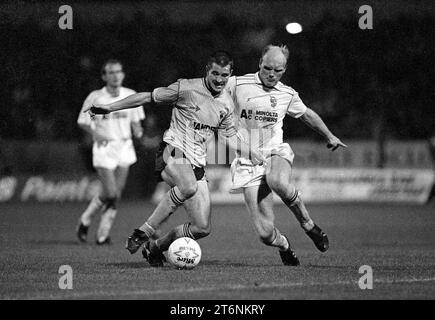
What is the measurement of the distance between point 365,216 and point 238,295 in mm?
12674

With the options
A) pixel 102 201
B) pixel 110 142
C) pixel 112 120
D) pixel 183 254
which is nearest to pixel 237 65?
pixel 112 120

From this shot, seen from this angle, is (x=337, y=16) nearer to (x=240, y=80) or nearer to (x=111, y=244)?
(x=111, y=244)

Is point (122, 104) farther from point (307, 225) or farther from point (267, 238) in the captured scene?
point (307, 225)

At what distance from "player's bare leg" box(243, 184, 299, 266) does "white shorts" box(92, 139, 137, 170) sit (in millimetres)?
4024

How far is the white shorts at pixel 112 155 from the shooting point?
1362 centimetres

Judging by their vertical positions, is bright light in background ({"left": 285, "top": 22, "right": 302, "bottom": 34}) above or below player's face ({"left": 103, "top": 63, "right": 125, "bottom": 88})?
above

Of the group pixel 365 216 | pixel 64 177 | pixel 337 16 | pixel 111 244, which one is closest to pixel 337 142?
pixel 111 244

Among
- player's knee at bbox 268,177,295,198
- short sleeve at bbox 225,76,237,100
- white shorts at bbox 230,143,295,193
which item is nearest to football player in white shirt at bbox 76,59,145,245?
white shorts at bbox 230,143,295,193

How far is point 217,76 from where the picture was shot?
368 inches

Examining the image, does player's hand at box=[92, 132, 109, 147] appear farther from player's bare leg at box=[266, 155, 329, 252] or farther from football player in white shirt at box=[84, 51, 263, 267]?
player's bare leg at box=[266, 155, 329, 252]

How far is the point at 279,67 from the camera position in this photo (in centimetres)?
975

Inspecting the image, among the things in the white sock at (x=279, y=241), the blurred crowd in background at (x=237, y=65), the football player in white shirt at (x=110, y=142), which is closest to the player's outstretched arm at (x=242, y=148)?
the white sock at (x=279, y=241)

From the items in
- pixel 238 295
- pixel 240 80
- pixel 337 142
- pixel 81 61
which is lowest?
pixel 238 295

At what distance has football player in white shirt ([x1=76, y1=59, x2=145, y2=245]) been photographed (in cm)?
1345
